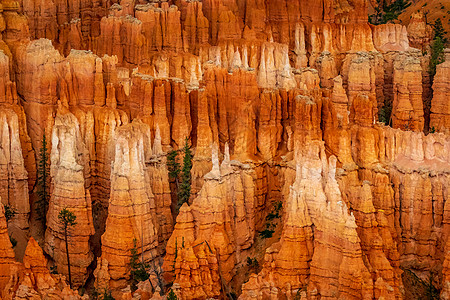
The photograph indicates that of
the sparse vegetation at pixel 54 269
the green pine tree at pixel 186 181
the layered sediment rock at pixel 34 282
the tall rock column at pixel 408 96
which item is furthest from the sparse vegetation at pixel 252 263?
the tall rock column at pixel 408 96

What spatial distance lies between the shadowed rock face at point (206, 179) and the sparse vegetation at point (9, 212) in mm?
274

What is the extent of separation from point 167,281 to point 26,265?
6.98 metres

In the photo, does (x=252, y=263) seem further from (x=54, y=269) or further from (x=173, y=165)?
(x=54, y=269)

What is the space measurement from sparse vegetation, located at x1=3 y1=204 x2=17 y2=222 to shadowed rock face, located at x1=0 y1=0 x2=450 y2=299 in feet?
0.90

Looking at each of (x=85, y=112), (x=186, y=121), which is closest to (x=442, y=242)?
(x=186, y=121)

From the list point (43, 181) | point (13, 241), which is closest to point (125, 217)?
point (13, 241)

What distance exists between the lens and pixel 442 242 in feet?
194

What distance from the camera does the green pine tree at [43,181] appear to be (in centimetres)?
6156

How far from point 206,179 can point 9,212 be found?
9.96m

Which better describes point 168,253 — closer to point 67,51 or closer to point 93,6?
point 67,51

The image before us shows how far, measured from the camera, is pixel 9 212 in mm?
59938

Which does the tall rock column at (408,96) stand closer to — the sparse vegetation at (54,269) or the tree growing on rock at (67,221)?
the tree growing on rock at (67,221)

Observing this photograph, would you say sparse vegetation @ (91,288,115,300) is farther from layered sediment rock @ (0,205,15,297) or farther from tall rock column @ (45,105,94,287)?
layered sediment rock @ (0,205,15,297)

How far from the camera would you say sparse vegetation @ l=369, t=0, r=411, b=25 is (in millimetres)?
94188
